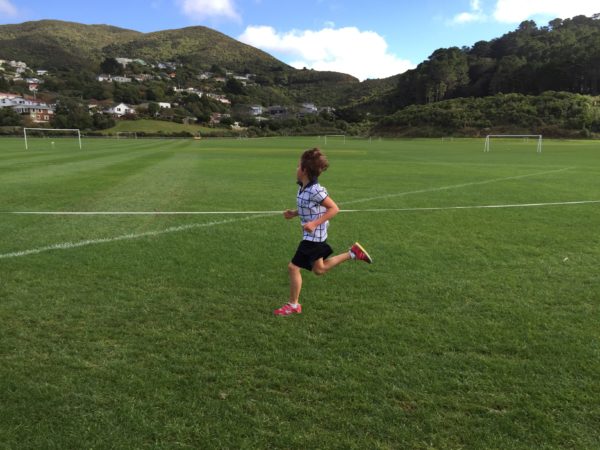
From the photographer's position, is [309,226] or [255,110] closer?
[309,226]

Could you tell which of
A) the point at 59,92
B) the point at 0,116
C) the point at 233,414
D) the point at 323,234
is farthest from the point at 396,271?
the point at 59,92

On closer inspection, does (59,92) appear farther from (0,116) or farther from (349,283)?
(349,283)

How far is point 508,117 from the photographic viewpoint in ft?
308

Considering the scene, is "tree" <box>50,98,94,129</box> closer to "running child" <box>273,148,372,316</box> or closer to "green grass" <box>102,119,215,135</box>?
"green grass" <box>102,119,215,135</box>

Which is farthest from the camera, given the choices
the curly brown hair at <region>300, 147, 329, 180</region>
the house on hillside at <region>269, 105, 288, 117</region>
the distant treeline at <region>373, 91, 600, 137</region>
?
the house on hillside at <region>269, 105, 288, 117</region>

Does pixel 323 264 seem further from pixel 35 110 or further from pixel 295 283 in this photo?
pixel 35 110

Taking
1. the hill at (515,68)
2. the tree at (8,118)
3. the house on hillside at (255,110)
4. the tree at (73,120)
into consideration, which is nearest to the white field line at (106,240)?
the tree at (73,120)

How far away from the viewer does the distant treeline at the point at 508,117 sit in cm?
8556

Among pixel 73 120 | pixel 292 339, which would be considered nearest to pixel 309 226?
pixel 292 339

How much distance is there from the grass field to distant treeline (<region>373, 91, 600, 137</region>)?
292 ft

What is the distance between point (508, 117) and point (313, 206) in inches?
3937

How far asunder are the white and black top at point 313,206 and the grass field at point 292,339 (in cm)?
75

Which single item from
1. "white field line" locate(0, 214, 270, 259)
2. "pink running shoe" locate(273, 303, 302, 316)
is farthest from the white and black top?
"white field line" locate(0, 214, 270, 259)

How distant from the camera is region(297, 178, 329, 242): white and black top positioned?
15.5 feet
